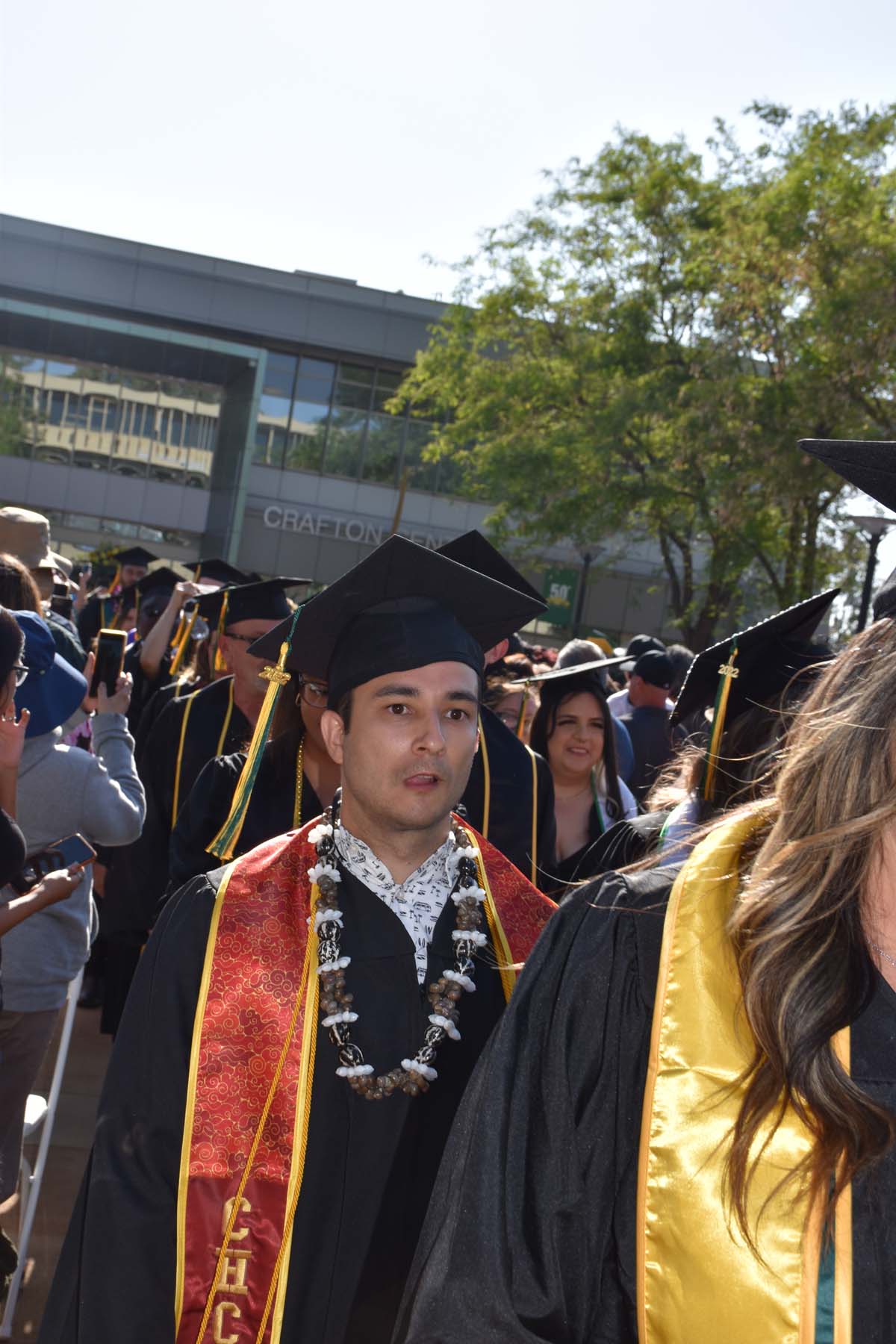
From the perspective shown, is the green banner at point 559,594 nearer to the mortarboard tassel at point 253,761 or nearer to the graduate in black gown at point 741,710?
the graduate in black gown at point 741,710

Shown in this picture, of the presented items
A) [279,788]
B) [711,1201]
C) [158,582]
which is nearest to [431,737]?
[711,1201]

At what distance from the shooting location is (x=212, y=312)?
33.3 metres

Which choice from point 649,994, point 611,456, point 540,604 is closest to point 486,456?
point 611,456

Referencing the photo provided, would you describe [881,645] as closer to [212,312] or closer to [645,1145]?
[645,1145]

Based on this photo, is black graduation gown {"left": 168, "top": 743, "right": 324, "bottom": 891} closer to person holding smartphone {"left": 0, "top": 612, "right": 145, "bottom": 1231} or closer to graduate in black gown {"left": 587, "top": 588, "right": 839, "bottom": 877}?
person holding smartphone {"left": 0, "top": 612, "right": 145, "bottom": 1231}

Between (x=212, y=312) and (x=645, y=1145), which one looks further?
(x=212, y=312)

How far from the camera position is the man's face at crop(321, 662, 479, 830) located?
247 centimetres

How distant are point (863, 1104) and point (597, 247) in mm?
19605

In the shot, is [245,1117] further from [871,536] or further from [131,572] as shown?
[871,536]

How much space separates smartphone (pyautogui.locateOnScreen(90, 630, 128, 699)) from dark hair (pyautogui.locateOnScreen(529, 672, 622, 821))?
72.4 inches

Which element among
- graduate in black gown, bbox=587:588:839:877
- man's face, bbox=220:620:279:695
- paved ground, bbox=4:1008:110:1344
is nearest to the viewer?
graduate in black gown, bbox=587:588:839:877

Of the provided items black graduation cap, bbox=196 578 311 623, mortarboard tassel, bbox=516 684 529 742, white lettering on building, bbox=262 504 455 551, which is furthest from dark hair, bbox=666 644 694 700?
white lettering on building, bbox=262 504 455 551

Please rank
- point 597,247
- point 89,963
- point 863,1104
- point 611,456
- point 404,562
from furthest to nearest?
point 597,247 → point 611,456 → point 89,963 → point 404,562 → point 863,1104

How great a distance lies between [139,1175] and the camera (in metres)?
2.11
